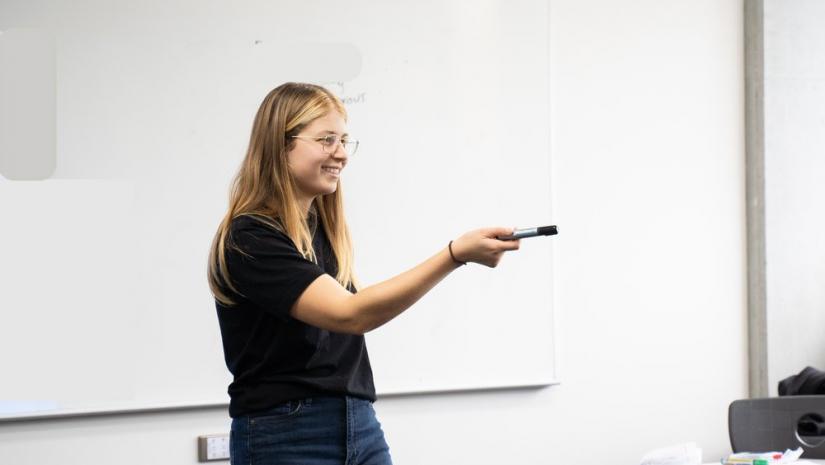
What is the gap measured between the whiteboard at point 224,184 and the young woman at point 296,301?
122 cm

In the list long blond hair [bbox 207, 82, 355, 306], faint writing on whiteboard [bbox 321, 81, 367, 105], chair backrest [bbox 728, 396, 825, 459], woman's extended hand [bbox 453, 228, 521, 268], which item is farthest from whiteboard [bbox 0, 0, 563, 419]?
woman's extended hand [bbox 453, 228, 521, 268]

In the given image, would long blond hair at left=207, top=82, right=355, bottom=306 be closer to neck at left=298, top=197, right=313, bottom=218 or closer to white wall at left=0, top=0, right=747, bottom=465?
neck at left=298, top=197, right=313, bottom=218

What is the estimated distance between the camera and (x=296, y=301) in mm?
1422

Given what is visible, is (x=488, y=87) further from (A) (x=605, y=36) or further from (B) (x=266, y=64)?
(B) (x=266, y=64)

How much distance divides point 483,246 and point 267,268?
1.14 feet

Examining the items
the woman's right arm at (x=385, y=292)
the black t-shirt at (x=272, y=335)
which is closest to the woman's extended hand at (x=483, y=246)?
the woman's right arm at (x=385, y=292)

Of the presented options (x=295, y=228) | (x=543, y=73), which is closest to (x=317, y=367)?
(x=295, y=228)

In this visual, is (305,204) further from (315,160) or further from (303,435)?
(303,435)

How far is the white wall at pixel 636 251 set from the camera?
324 cm

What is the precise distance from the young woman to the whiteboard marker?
0.01m

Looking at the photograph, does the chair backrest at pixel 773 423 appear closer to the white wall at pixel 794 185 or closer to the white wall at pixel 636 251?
the white wall at pixel 636 251

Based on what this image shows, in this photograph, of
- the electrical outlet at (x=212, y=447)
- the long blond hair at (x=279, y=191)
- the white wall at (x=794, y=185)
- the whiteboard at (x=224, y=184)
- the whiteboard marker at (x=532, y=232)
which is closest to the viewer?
the whiteboard marker at (x=532, y=232)

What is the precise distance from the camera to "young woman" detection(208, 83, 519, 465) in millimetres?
1401

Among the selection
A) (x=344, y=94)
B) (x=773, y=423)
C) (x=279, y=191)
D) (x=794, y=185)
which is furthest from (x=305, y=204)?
(x=794, y=185)
